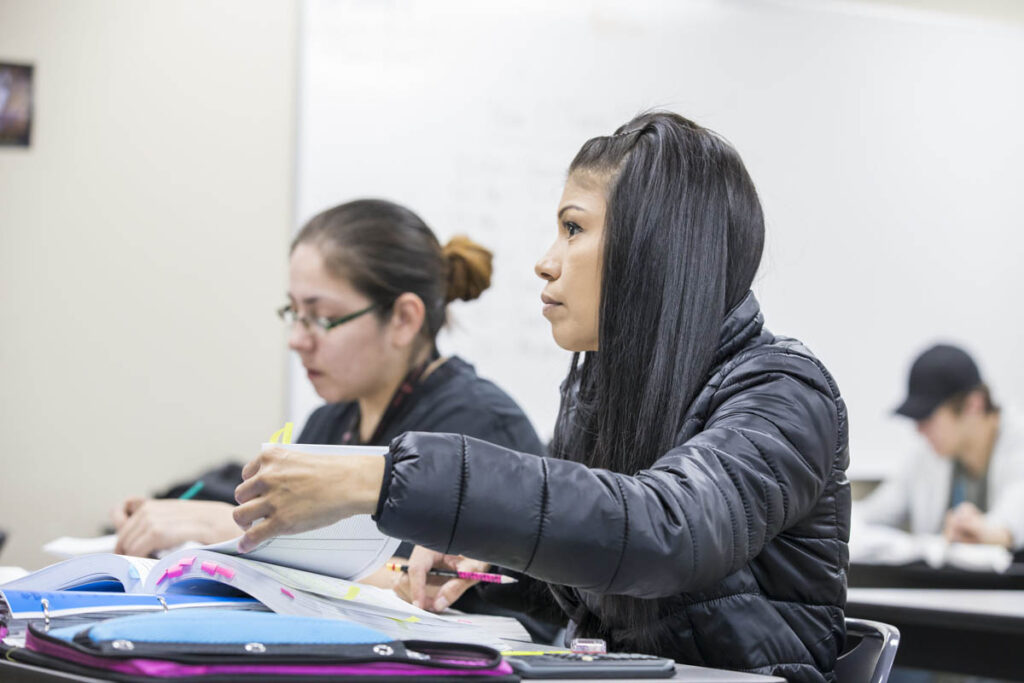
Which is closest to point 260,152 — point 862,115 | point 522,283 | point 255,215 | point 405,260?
point 255,215

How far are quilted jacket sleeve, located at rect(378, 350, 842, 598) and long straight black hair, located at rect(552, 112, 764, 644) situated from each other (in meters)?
0.18

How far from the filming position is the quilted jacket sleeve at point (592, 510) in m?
0.77

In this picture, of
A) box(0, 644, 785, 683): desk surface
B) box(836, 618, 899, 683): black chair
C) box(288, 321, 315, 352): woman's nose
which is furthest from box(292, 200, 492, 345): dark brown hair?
box(0, 644, 785, 683): desk surface

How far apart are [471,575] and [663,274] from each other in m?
0.39

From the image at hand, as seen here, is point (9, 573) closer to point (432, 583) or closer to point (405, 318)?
point (432, 583)

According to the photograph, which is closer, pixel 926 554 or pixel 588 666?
pixel 588 666

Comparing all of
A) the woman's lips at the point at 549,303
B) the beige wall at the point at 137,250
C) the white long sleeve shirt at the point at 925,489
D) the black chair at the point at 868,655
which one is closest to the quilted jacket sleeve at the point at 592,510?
the black chair at the point at 868,655

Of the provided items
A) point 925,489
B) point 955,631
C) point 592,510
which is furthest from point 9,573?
point 925,489

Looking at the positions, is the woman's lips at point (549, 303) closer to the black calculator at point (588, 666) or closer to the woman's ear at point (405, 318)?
the black calculator at point (588, 666)

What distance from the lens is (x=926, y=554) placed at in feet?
8.91

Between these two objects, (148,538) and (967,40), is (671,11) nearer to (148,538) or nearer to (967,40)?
(967,40)

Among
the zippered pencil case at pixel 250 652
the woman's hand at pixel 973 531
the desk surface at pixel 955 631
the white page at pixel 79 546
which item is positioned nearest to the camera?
the zippered pencil case at pixel 250 652

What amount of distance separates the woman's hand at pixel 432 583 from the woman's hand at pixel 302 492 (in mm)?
467

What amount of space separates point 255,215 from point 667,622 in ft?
7.44
